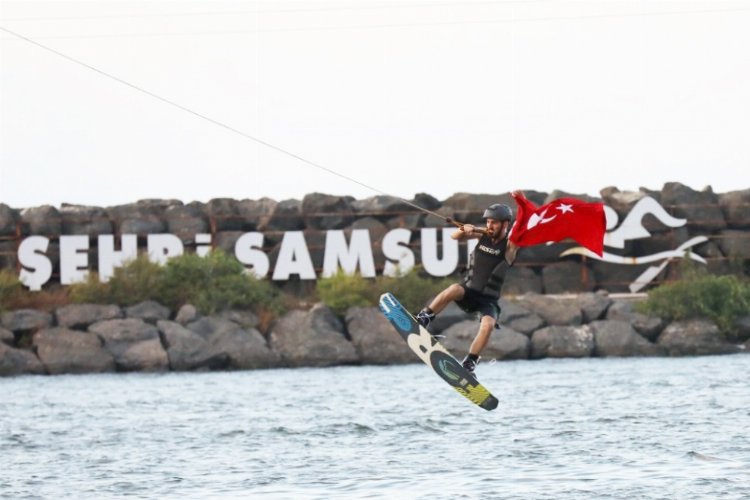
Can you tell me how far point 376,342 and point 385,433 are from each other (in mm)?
11621

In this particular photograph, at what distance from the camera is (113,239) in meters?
54.3

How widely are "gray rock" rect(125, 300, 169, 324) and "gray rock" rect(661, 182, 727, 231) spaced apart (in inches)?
559

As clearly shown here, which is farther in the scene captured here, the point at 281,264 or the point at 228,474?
the point at 281,264

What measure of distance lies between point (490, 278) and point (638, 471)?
7527mm

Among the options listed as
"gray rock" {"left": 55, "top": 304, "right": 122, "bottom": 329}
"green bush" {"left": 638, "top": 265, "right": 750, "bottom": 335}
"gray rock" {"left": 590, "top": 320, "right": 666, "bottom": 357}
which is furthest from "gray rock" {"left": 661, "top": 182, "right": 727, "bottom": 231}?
"gray rock" {"left": 55, "top": 304, "right": 122, "bottom": 329}

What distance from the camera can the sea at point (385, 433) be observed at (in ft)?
97.5

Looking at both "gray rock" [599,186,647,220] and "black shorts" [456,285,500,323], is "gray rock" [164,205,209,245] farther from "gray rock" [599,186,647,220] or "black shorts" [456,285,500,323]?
"black shorts" [456,285,500,323]

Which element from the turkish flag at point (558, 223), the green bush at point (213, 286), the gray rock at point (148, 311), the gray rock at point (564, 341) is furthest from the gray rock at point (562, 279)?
the turkish flag at point (558, 223)

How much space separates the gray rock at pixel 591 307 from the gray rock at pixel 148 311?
1042 centimetres

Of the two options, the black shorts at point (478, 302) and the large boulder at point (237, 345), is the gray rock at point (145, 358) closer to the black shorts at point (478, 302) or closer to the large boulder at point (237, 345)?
the large boulder at point (237, 345)

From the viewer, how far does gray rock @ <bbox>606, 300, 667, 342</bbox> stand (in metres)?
49.2

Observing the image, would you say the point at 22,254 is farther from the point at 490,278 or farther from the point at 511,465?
the point at 490,278

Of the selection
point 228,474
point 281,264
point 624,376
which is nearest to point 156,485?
point 228,474

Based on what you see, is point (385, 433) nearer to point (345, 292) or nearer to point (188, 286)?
point (345, 292)
